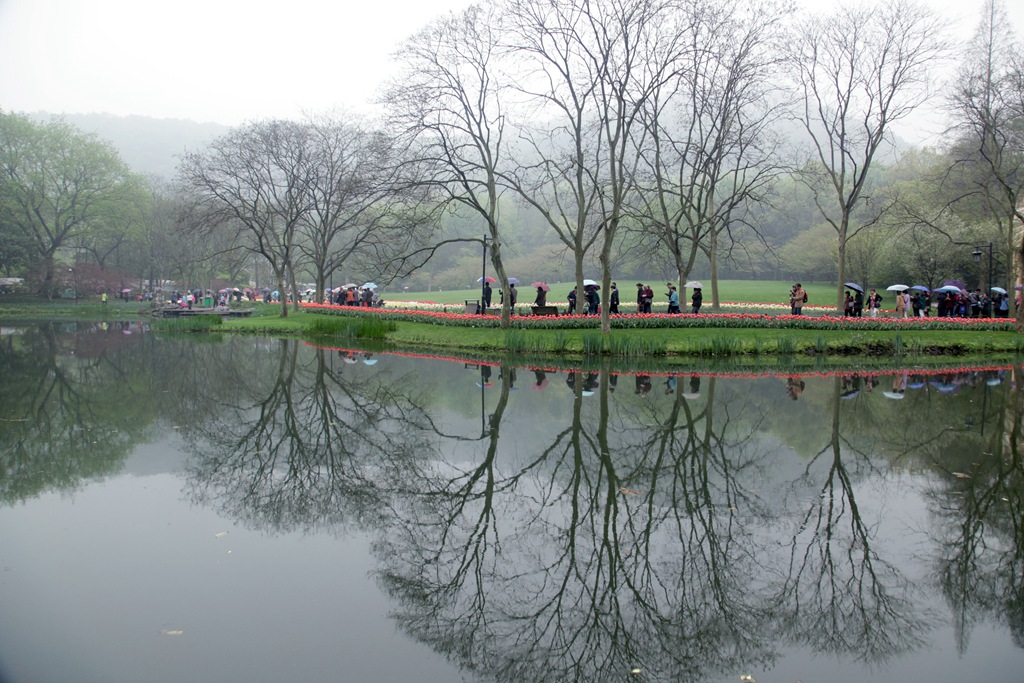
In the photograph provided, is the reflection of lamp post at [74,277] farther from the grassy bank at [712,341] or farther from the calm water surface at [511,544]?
the calm water surface at [511,544]

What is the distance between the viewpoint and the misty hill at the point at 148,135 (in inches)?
5620

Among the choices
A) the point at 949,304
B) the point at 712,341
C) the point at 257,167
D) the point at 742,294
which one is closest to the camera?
the point at 712,341

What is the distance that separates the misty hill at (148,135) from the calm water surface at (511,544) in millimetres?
143479

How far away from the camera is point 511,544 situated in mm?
6148

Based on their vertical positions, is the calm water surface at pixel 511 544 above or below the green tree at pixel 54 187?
below

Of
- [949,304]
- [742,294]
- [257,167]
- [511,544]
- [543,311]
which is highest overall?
[257,167]

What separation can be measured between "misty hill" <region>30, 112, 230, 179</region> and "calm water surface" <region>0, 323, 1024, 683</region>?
471 ft

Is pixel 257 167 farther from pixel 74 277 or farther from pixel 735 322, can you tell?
pixel 74 277

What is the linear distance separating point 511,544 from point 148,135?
587ft

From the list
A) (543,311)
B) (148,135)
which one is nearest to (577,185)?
(543,311)

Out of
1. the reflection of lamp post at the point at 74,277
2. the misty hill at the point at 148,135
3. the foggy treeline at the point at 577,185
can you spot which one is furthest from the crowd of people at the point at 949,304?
the misty hill at the point at 148,135

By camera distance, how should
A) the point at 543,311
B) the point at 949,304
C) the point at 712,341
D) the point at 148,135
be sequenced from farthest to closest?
the point at 148,135 → the point at 949,304 → the point at 543,311 → the point at 712,341

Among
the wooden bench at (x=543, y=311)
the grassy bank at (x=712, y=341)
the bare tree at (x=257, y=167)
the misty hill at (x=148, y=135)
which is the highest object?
the misty hill at (x=148, y=135)

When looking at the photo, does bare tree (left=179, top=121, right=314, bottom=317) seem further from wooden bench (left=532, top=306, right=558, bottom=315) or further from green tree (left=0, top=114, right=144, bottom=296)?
green tree (left=0, top=114, right=144, bottom=296)
